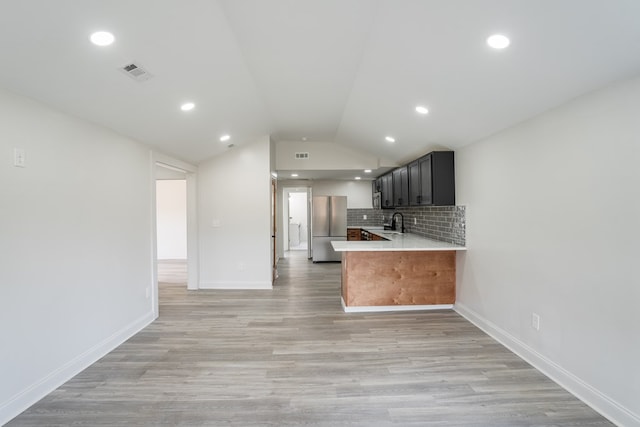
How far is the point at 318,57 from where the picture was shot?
2.65 m

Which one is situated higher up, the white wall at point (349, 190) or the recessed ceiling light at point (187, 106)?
the recessed ceiling light at point (187, 106)

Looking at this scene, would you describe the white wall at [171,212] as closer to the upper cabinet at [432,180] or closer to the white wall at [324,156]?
the white wall at [324,156]

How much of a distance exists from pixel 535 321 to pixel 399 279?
1.58m

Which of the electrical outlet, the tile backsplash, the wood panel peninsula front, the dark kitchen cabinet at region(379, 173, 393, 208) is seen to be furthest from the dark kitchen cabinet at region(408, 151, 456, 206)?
the dark kitchen cabinet at region(379, 173, 393, 208)

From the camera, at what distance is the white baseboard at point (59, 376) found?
1893 millimetres

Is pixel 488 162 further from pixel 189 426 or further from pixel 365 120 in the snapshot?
pixel 189 426

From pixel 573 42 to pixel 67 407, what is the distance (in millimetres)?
4044

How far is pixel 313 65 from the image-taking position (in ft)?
9.16

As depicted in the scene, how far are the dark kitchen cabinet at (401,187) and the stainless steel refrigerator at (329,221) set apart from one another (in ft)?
7.20

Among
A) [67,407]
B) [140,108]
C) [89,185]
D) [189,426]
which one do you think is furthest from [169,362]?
[140,108]

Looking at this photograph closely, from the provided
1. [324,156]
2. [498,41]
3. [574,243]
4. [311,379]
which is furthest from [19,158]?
[324,156]

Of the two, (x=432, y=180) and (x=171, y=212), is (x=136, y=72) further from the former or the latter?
(x=171, y=212)

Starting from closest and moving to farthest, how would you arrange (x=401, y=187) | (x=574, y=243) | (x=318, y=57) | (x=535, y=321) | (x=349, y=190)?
(x=574, y=243)
(x=535, y=321)
(x=318, y=57)
(x=401, y=187)
(x=349, y=190)

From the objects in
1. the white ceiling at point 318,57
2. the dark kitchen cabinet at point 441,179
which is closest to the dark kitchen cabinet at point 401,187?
the dark kitchen cabinet at point 441,179
